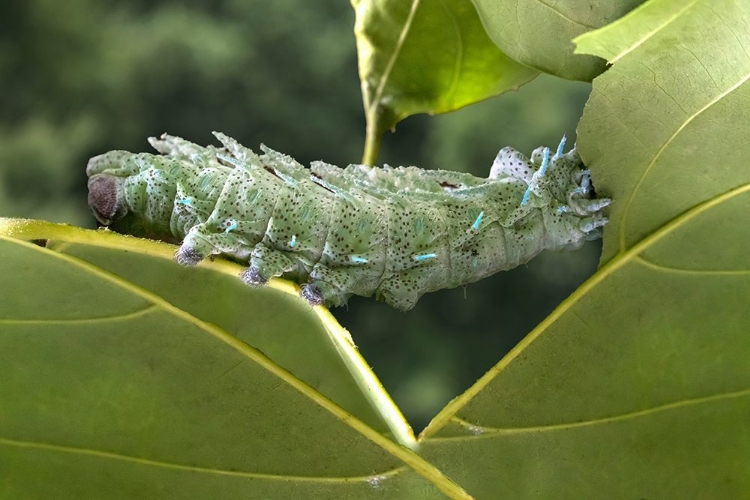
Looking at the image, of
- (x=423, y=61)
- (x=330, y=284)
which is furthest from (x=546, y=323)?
(x=423, y=61)

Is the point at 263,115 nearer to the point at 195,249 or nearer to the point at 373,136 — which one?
the point at 373,136

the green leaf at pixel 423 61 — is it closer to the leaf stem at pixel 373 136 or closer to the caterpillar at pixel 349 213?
the leaf stem at pixel 373 136

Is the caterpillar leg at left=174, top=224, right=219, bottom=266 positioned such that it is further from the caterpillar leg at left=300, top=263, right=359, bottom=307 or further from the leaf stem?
the leaf stem

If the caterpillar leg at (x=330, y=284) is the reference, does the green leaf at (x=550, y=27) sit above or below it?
above

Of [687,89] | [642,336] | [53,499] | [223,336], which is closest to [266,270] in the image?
[223,336]

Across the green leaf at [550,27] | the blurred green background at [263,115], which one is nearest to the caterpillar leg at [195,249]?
the green leaf at [550,27]

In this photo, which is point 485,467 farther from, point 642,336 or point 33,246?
point 33,246
